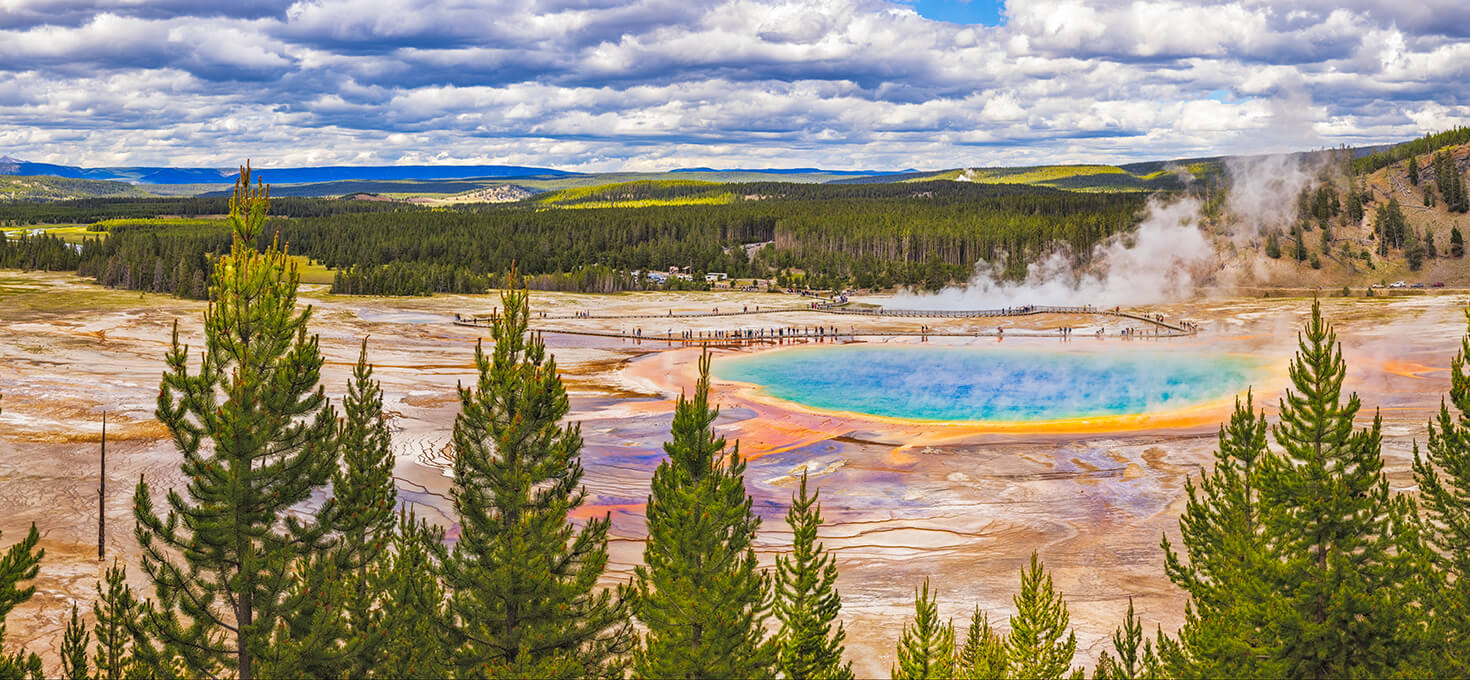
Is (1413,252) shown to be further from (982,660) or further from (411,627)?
(411,627)

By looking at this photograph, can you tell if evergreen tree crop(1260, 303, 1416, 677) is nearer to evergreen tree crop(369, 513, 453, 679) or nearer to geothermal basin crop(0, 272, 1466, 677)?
geothermal basin crop(0, 272, 1466, 677)

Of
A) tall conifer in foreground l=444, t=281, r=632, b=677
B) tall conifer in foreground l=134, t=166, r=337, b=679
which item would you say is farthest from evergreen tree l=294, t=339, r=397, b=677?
tall conifer in foreground l=444, t=281, r=632, b=677

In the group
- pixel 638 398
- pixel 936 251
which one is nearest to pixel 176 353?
pixel 638 398

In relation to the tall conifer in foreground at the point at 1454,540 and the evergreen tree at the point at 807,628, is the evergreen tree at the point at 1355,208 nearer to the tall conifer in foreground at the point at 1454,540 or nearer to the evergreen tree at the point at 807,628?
the tall conifer in foreground at the point at 1454,540

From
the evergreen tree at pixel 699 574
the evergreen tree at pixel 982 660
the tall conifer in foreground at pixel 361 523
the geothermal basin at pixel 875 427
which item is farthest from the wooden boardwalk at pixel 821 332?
the evergreen tree at pixel 699 574

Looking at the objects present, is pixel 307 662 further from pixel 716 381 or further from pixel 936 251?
pixel 936 251
